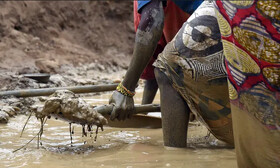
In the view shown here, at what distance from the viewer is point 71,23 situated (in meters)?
7.68

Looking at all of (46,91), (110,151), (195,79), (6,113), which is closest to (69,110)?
(110,151)

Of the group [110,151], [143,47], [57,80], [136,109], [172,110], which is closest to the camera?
[172,110]

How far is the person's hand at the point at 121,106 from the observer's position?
2.35 metres

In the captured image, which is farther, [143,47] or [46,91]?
[46,91]

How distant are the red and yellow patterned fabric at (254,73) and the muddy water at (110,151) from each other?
617mm

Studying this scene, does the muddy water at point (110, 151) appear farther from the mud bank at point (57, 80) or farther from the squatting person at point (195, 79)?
the mud bank at point (57, 80)

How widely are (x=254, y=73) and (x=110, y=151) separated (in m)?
1.17

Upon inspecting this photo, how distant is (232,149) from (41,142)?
108 cm

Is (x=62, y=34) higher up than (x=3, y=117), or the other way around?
(x=62, y=34)

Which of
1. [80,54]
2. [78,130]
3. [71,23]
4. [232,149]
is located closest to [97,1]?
[71,23]

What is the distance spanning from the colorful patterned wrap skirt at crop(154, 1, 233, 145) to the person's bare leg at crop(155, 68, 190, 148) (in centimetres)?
3

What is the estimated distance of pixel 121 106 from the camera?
2.36 metres

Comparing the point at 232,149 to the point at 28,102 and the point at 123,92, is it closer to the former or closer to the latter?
the point at 123,92

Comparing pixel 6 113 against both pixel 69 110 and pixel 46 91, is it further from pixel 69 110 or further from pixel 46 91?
pixel 69 110
